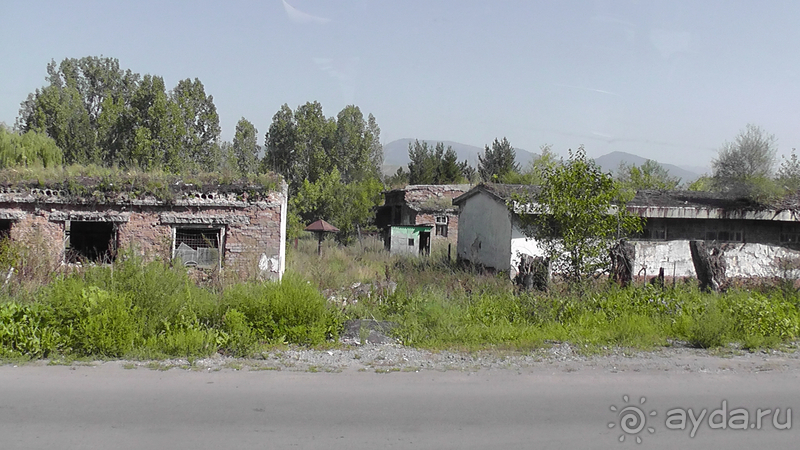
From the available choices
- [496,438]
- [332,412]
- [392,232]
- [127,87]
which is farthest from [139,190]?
[127,87]

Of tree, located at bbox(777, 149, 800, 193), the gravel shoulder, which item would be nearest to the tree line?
tree, located at bbox(777, 149, 800, 193)

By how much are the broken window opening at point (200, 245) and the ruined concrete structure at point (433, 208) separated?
15.0 metres

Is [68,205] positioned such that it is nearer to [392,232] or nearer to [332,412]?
[332,412]

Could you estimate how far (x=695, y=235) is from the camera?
1733cm

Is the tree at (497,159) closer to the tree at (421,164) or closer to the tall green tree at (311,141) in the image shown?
the tree at (421,164)

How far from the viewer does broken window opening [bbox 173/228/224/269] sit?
14172mm

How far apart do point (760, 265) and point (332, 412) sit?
15976 mm

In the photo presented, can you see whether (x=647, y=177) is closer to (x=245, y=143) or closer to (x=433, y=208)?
(x=433, y=208)

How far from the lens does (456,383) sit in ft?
23.7

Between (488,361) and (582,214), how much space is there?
4642 mm

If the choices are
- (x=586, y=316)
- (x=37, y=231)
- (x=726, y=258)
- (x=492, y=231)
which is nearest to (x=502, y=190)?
(x=492, y=231)

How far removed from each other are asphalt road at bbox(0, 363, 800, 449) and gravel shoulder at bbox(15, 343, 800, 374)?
0.70 feet

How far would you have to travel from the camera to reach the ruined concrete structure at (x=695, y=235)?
16.8m

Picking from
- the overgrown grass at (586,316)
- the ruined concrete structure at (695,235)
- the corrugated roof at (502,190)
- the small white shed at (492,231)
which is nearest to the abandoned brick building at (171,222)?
the overgrown grass at (586,316)
